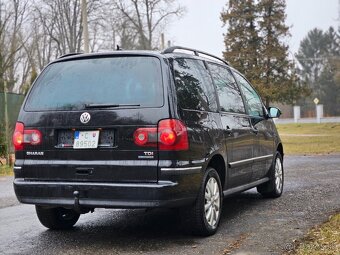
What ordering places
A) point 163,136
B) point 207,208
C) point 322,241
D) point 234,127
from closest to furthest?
point 163,136
point 322,241
point 207,208
point 234,127

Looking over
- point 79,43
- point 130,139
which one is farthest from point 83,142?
point 79,43

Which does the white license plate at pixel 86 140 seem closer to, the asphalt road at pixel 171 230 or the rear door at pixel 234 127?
the asphalt road at pixel 171 230

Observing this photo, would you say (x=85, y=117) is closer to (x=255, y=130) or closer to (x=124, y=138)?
(x=124, y=138)

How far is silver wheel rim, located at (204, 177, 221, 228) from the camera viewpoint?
535cm

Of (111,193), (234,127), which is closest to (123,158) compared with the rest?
(111,193)

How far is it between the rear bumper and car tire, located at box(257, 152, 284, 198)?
279 cm

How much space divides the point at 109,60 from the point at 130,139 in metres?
0.93

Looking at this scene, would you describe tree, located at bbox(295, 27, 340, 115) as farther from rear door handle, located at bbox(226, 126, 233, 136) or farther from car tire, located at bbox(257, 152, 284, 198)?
rear door handle, located at bbox(226, 126, 233, 136)

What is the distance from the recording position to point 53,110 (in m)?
5.21

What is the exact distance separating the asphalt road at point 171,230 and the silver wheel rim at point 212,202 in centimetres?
18

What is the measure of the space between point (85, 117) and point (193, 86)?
118cm

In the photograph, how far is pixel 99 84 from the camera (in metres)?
5.15

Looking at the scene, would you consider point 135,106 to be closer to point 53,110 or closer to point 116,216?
point 53,110

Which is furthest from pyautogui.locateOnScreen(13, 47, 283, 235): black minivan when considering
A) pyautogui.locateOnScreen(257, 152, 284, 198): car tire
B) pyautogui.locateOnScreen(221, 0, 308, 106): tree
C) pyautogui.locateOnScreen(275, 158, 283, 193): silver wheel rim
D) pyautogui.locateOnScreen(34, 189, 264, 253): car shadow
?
pyautogui.locateOnScreen(221, 0, 308, 106): tree
